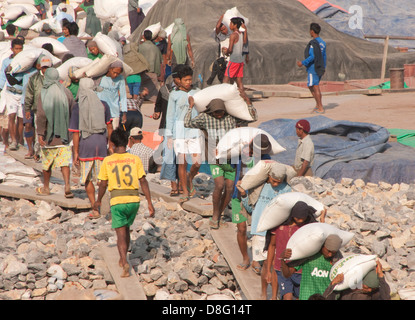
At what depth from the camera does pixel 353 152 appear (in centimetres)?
1045

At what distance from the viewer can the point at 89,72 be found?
9.09 meters

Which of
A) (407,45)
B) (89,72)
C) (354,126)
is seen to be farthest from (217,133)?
(407,45)

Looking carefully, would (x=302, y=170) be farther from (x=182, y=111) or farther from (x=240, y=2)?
(x=240, y=2)

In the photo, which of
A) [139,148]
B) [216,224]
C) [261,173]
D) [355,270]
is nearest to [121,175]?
[261,173]

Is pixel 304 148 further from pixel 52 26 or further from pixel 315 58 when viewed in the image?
pixel 52 26

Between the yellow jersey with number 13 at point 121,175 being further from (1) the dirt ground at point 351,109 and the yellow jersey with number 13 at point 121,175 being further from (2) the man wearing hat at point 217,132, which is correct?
(1) the dirt ground at point 351,109

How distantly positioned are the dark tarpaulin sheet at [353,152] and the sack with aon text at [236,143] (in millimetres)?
3359

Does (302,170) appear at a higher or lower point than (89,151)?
lower

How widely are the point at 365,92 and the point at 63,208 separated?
9.60 meters

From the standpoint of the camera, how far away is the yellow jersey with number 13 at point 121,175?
6.52 m

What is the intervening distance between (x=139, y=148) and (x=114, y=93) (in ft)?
4.01

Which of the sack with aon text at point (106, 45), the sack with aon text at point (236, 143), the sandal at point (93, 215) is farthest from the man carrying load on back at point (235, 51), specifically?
the sack with aon text at point (236, 143)

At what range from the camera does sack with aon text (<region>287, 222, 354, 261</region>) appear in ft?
16.5

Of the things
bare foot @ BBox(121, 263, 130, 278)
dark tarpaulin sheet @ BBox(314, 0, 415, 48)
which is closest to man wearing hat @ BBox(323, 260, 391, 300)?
bare foot @ BBox(121, 263, 130, 278)
